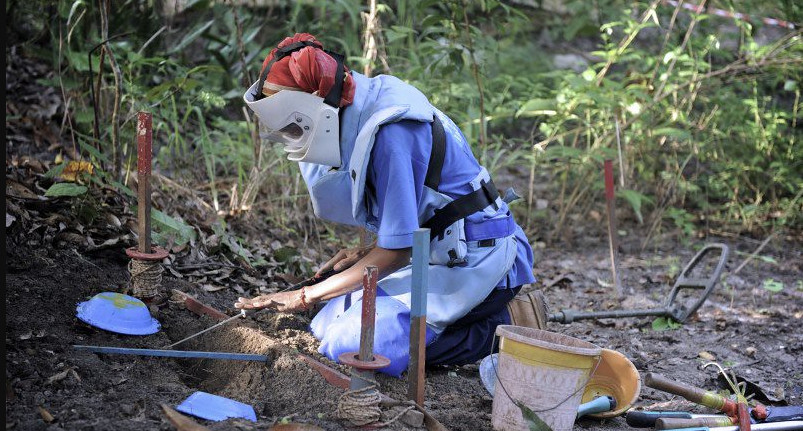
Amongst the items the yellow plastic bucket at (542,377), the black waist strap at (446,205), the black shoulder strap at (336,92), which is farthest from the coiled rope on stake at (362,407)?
the black shoulder strap at (336,92)

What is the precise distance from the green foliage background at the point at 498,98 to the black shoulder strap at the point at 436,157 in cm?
158

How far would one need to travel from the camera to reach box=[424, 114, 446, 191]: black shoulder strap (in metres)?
2.94

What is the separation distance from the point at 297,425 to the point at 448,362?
1016 mm

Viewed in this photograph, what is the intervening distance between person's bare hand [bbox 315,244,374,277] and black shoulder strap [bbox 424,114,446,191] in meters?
0.48

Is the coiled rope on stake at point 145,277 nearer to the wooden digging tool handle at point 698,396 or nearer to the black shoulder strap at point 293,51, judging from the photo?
the black shoulder strap at point 293,51

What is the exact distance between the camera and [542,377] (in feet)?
8.04

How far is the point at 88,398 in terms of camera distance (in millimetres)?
2406

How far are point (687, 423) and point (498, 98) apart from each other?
332cm

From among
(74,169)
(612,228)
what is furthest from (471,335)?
(74,169)

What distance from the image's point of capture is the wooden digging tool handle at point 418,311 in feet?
7.98

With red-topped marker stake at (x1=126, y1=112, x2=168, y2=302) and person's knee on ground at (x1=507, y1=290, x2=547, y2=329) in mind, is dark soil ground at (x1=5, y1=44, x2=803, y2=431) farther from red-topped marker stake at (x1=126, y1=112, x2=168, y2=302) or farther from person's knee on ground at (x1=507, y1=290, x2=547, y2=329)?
person's knee on ground at (x1=507, y1=290, x2=547, y2=329)

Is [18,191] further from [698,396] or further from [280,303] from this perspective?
[698,396]

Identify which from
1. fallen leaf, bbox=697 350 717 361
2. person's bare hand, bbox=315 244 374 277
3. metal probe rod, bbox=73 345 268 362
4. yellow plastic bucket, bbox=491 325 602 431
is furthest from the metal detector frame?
metal probe rod, bbox=73 345 268 362

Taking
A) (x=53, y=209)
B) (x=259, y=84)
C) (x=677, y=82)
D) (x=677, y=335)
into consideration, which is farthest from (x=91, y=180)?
(x=677, y=82)
